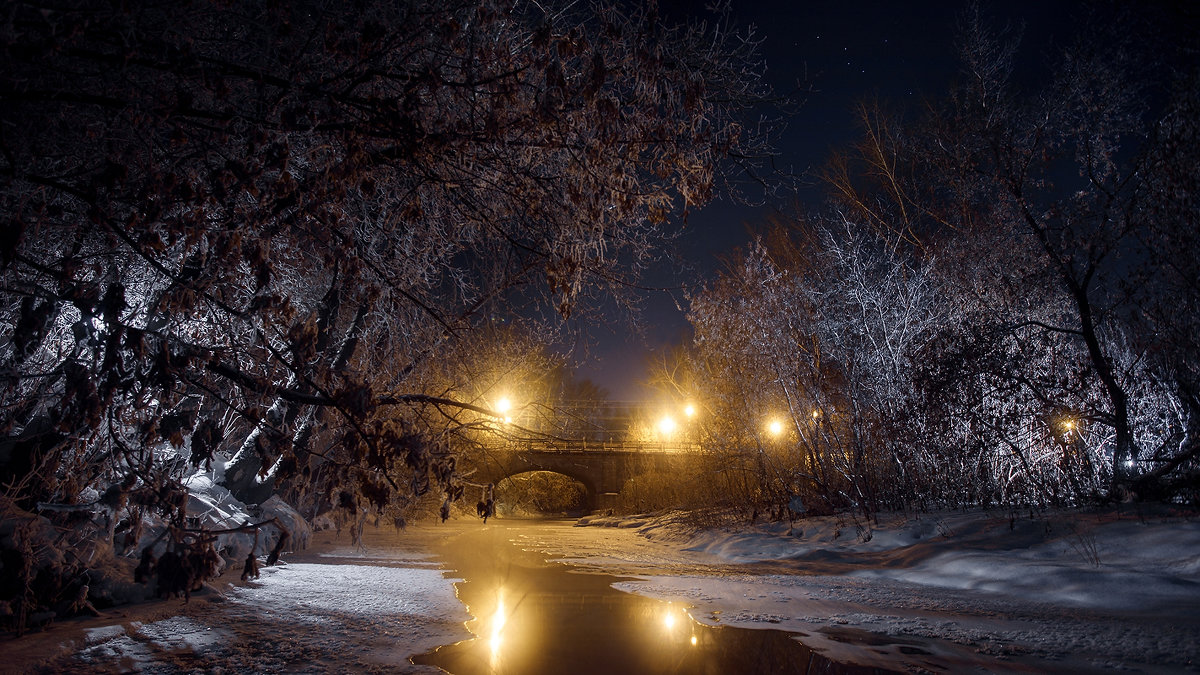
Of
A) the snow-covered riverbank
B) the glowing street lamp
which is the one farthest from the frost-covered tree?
the glowing street lamp

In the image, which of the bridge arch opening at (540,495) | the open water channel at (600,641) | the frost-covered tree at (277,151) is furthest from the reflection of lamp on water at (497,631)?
the bridge arch opening at (540,495)

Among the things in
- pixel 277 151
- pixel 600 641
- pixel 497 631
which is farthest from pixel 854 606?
pixel 277 151

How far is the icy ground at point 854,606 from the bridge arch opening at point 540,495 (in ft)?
102

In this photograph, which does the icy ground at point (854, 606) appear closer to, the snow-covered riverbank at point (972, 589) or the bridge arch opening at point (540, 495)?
the snow-covered riverbank at point (972, 589)

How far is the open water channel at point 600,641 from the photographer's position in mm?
4121

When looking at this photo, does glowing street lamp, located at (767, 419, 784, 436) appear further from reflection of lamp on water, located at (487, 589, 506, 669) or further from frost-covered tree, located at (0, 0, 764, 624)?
frost-covered tree, located at (0, 0, 764, 624)

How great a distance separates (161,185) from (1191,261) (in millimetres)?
11695

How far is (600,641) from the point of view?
15.8ft

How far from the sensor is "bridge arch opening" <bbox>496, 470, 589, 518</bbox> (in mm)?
41094

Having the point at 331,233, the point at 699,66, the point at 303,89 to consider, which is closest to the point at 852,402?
the point at 699,66

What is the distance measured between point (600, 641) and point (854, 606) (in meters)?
2.77

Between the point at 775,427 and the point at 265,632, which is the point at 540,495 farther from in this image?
the point at 265,632

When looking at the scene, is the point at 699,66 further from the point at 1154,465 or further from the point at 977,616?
the point at 1154,465

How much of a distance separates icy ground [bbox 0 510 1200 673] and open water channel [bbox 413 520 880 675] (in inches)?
9.1
